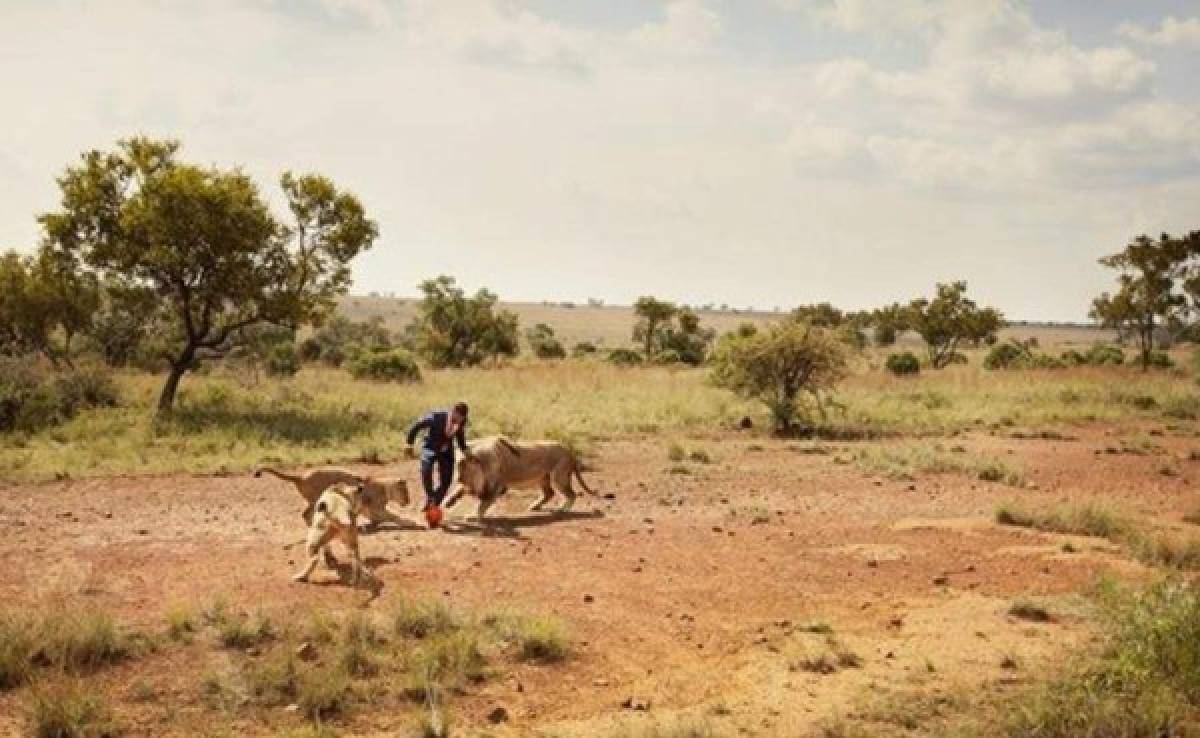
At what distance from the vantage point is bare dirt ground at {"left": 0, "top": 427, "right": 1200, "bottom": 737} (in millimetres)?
7027

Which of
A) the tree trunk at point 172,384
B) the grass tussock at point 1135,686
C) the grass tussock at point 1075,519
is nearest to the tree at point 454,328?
the tree trunk at point 172,384

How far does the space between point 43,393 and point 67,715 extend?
16542mm

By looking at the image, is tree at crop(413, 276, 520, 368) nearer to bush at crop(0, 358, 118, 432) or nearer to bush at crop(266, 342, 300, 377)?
bush at crop(266, 342, 300, 377)

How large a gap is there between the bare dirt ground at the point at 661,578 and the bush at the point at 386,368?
16863mm

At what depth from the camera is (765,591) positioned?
9711 millimetres

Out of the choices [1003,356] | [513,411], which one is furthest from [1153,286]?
[513,411]

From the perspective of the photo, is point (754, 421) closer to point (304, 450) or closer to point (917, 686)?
point (304, 450)

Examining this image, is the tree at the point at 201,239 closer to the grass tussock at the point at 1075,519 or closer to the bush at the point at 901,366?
the grass tussock at the point at 1075,519

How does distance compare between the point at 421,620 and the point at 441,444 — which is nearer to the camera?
the point at 421,620

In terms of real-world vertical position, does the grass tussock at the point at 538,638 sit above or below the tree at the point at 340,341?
below

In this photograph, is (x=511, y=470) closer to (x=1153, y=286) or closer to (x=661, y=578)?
(x=661, y=578)

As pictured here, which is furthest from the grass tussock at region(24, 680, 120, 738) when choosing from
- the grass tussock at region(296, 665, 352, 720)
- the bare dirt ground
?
the grass tussock at region(296, 665, 352, 720)

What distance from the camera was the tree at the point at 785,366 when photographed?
22406mm

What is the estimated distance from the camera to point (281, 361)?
37469 millimetres
